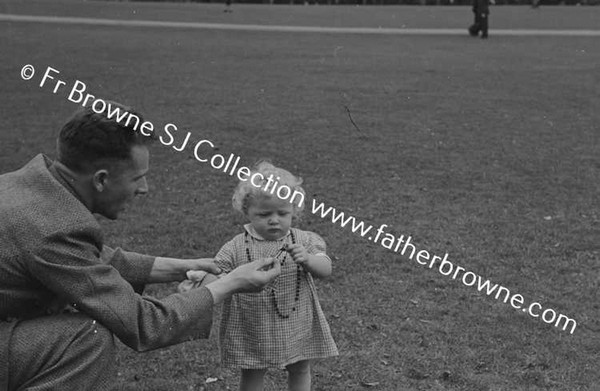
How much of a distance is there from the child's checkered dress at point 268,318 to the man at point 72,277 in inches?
24.1

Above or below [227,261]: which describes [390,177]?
below

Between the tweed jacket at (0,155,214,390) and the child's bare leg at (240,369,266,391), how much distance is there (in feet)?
2.75

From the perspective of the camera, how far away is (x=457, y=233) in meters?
7.39

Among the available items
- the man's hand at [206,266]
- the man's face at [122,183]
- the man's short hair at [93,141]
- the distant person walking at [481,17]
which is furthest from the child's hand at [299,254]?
the distant person walking at [481,17]

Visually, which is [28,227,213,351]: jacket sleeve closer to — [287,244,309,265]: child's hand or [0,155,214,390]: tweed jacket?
[0,155,214,390]: tweed jacket

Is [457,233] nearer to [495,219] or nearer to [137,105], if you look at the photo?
[495,219]

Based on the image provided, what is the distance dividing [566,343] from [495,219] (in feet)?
8.99

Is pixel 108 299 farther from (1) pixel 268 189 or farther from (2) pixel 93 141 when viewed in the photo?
(1) pixel 268 189

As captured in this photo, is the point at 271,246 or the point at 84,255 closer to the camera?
the point at 84,255

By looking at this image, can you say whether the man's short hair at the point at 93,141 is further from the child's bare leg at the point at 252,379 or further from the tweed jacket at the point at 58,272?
the child's bare leg at the point at 252,379

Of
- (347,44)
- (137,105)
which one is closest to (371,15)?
(347,44)

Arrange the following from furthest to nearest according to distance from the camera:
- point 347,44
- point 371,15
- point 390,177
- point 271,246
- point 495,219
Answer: point 371,15 → point 347,44 → point 390,177 → point 495,219 → point 271,246

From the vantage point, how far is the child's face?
13.0 feet

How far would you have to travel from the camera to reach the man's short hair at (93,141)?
10.7 ft
